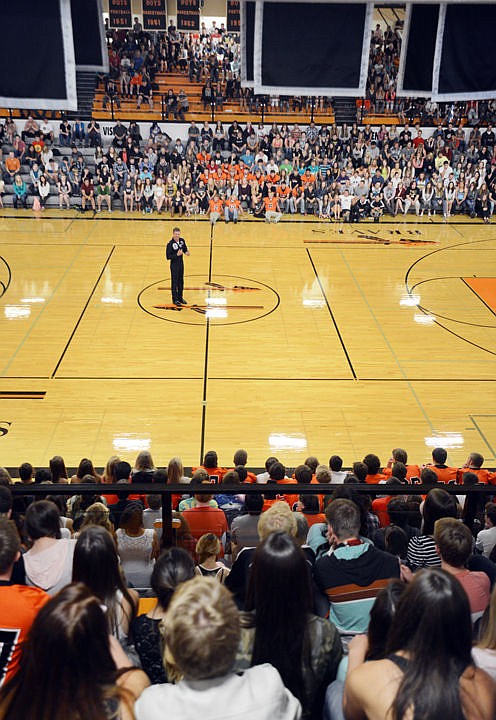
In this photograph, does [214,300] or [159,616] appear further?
[214,300]

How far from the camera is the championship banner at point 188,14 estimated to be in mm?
26172

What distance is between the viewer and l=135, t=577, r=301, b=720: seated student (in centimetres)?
229

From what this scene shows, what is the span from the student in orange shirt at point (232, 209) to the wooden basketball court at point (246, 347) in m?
Answer: 1.98

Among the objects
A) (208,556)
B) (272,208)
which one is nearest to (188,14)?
(272,208)

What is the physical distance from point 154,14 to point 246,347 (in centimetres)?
1894

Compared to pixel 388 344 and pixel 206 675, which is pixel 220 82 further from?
pixel 206 675

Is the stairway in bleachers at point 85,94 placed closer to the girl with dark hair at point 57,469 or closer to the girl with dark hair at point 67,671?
the girl with dark hair at point 57,469

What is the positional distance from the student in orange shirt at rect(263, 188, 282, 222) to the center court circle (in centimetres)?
634

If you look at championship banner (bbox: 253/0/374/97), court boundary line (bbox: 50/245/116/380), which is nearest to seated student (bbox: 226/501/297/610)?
championship banner (bbox: 253/0/374/97)

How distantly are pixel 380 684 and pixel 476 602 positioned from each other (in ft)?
5.30

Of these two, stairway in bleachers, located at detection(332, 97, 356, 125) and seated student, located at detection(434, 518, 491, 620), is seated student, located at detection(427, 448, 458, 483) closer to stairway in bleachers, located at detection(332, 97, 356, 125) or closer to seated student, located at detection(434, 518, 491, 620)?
seated student, located at detection(434, 518, 491, 620)

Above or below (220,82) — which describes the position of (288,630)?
below

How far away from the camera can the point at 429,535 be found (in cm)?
521

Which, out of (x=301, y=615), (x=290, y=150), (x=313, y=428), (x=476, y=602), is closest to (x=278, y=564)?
(x=301, y=615)
